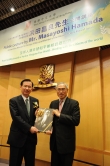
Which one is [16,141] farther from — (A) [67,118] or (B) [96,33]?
(B) [96,33]

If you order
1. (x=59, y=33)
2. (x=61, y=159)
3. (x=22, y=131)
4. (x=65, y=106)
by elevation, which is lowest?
(x=61, y=159)

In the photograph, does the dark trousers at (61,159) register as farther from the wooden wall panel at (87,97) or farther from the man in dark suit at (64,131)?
the wooden wall panel at (87,97)

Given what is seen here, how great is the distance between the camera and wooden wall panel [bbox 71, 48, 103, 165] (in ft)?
8.28

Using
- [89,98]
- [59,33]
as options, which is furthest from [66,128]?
[59,33]

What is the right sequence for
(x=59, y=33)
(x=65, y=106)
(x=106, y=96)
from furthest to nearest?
(x=59, y=33), (x=106, y=96), (x=65, y=106)

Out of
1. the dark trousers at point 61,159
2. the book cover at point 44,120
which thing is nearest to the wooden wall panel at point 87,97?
the dark trousers at point 61,159

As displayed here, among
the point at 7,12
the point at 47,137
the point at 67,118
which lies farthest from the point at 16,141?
the point at 7,12

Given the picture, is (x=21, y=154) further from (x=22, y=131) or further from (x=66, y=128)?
(x=66, y=128)

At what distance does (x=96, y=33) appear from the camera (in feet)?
8.14

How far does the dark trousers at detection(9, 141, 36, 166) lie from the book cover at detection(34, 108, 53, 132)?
24 centimetres

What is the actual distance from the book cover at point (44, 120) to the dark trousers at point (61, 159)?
29 cm

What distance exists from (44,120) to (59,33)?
166cm

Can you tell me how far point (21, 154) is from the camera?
1901 mm

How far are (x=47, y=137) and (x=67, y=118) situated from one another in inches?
51.0
